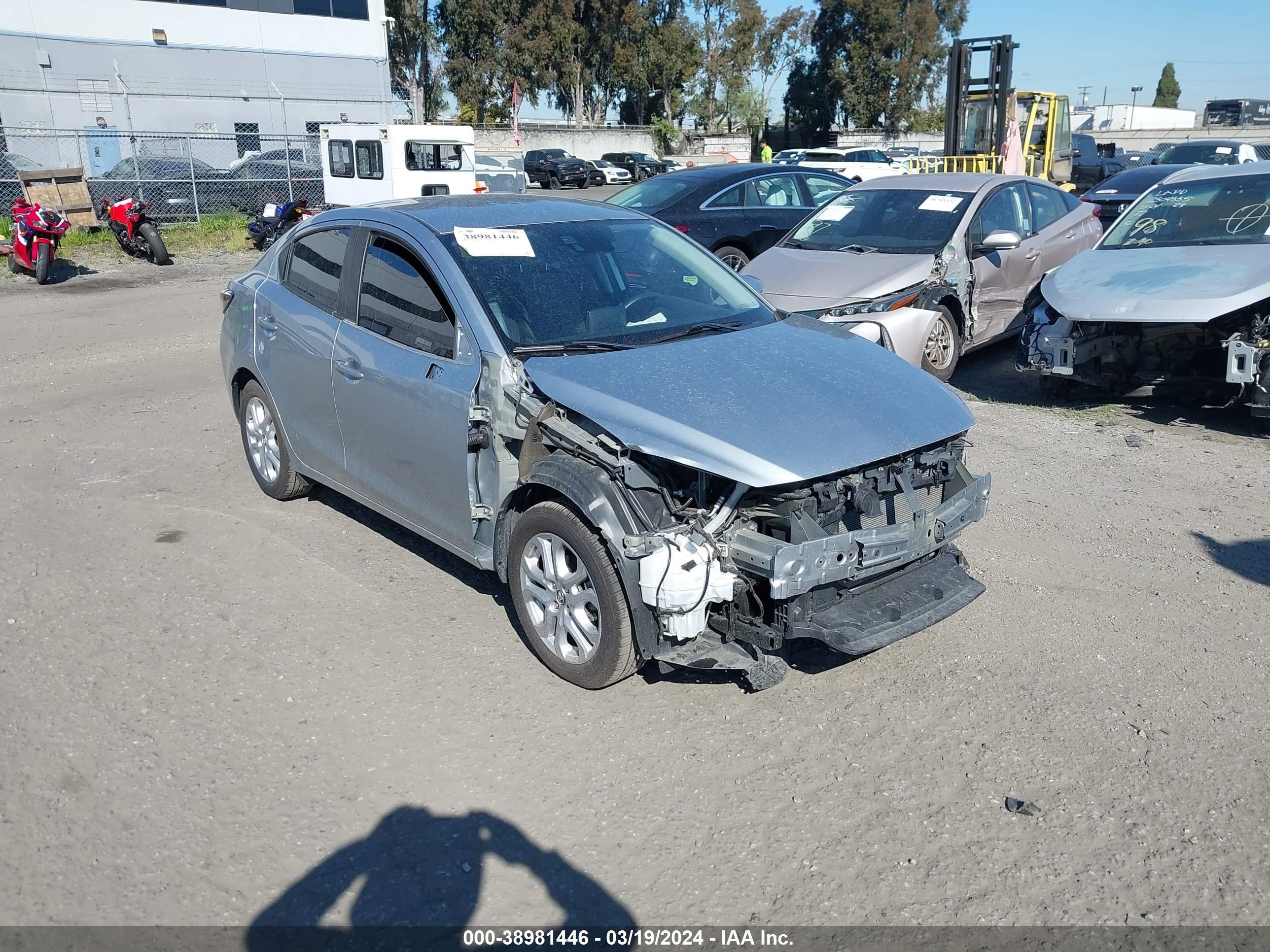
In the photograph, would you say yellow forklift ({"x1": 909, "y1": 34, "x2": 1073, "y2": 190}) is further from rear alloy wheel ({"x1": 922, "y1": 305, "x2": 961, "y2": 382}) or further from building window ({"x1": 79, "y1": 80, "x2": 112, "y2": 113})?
building window ({"x1": 79, "y1": 80, "x2": 112, "y2": 113})

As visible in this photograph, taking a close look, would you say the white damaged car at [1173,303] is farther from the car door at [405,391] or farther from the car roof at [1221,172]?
the car door at [405,391]

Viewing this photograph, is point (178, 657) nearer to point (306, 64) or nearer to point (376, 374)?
point (376, 374)

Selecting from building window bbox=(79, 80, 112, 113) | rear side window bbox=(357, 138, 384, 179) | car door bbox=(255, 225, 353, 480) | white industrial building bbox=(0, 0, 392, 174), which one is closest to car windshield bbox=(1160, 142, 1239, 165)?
rear side window bbox=(357, 138, 384, 179)

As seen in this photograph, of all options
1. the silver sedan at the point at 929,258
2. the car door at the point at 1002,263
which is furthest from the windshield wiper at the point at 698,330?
the car door at the point at 1002,263

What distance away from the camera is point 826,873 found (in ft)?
10.3

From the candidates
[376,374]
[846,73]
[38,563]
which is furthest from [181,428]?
[846,73]

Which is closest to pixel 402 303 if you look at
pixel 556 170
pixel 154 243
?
pixel 154 243

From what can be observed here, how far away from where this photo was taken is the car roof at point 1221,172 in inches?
336

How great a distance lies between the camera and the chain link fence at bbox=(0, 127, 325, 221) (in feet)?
71.6

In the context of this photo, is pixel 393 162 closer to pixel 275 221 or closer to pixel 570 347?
pixel 275 221

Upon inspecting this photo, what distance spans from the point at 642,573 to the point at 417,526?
1633 mm

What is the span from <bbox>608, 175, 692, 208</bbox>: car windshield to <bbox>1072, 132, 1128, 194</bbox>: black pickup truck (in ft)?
49.5

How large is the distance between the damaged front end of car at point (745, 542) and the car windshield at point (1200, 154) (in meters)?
22.5

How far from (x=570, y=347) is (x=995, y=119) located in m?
18.3
